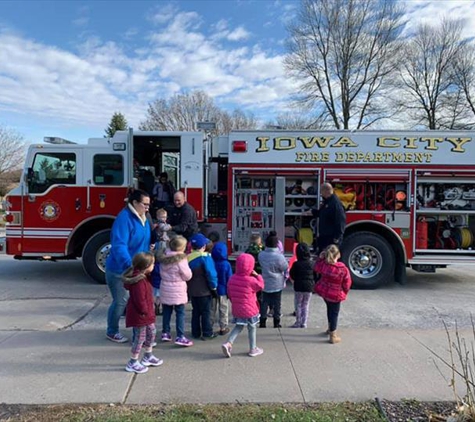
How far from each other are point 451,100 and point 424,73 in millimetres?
2837

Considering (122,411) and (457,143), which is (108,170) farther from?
(457,143)

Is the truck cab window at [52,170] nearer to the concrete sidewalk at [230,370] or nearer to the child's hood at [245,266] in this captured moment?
the concrete sidewalk at [230,370]

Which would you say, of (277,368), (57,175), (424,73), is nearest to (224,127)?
(424,73)

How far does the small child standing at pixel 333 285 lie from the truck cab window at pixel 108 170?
14.7ft

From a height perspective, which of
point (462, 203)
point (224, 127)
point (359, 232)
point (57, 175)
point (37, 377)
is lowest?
point (37, 377)

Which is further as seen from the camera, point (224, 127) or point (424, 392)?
point (224, 127)

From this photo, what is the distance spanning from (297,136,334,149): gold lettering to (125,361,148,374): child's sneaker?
15.7 ft

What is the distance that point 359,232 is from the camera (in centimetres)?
713

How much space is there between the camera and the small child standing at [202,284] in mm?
4512

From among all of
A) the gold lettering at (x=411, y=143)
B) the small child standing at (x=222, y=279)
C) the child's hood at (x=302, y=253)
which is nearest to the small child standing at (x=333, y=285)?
the child's hood at (x=302, y=253)

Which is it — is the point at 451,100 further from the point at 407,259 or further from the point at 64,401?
the point at 64,401

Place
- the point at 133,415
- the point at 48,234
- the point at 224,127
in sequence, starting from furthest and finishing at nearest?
the point at 224,127 < the point at 48,234 < the point at 133,415

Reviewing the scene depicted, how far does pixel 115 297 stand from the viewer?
4473 millimetres

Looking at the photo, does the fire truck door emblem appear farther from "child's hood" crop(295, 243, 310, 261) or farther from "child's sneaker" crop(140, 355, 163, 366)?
"child's hood" crop(295, 243, 310, 261)
